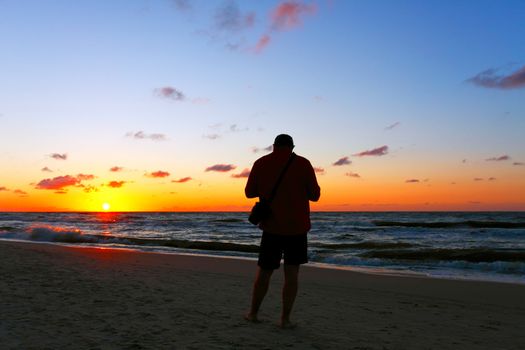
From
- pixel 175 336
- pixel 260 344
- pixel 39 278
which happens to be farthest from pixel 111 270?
pixel 260 344

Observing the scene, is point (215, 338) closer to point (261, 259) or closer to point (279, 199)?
point (261, 259)

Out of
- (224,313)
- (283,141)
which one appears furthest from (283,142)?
(224,313)

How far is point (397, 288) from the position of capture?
8.27m

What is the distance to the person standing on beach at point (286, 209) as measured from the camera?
4176 mm

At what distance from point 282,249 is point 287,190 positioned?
57cm

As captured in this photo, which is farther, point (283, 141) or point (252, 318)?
point (252, 318)

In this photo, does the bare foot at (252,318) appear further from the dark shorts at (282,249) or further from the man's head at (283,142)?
the man's head at (283,142)

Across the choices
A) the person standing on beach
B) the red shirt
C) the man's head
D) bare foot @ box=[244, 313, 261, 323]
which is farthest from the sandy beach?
the man's head

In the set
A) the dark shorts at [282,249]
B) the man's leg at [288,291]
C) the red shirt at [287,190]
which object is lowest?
the man's leg at [288,291]

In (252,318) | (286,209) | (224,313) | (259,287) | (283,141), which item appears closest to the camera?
(286,209)

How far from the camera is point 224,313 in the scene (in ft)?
16.5

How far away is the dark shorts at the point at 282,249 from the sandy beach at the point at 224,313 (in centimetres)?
66

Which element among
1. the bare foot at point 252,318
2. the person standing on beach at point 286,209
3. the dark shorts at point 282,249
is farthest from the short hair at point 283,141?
the bare foot at point 252,318

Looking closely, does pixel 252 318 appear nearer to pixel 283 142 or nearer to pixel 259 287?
pixel 259 287
